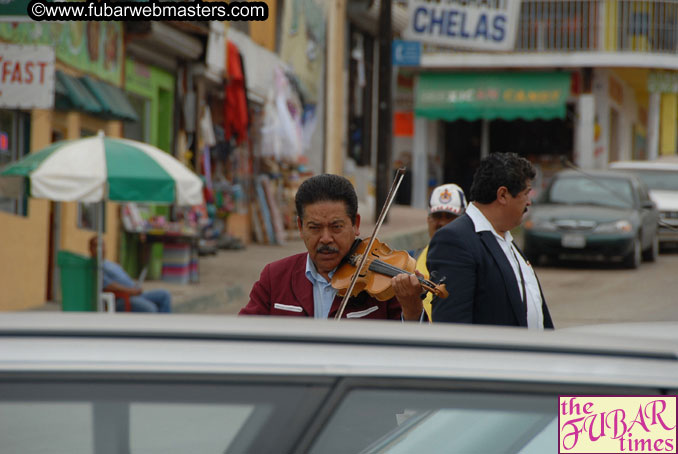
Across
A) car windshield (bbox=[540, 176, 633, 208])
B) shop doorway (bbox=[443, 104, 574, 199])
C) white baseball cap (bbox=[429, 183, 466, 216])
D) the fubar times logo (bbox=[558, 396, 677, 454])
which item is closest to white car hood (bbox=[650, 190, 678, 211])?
car windshield (bbox=[540, 176, 633, 208])

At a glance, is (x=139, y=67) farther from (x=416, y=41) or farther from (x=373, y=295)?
(x=373, y=295)

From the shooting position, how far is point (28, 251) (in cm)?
1175

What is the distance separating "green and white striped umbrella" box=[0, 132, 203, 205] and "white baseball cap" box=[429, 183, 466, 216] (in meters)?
3.73

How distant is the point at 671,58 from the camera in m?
32.0

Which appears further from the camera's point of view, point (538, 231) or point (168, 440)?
point (538, 231)

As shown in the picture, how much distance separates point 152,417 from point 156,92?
1462cm

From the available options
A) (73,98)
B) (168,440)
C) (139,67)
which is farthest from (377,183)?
(168,440)

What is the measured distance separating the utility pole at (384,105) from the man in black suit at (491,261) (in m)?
17.7

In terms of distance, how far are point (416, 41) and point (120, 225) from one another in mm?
10322

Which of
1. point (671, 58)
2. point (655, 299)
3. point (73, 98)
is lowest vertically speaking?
point (655, 299)

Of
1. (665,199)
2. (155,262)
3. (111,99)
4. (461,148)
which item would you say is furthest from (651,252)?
(461,148)

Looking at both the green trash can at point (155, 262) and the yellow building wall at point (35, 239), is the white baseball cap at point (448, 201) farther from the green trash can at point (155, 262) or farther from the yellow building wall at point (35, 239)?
the green trash can at point (155, 262)

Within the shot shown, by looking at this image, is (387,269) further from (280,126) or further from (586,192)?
(280,126)

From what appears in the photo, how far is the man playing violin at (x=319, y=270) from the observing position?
3.66 metres
